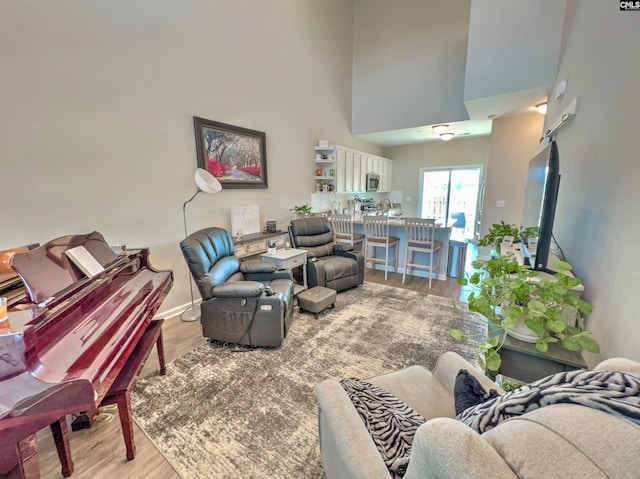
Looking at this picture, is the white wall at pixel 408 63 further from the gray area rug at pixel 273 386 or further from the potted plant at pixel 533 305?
the potted plant at pixel 533 305

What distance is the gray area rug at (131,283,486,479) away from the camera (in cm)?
142

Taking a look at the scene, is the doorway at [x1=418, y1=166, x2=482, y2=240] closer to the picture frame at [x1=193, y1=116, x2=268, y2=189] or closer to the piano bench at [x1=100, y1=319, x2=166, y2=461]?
the picture frame at [x1=193, y1=116, x2=268, y2=189]

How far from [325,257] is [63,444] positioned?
3002mm

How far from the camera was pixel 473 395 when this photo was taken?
90cm

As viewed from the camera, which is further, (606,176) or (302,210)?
(302,210)

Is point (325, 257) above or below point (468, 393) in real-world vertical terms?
below

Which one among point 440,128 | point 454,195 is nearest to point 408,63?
point 440,128

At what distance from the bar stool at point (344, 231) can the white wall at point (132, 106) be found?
1.04 m

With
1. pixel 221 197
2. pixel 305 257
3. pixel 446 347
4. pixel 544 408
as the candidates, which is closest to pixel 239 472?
pixel 544 408

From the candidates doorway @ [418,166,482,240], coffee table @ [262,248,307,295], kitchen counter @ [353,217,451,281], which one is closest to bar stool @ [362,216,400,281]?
kitchen counter @ [353,217,451,281]

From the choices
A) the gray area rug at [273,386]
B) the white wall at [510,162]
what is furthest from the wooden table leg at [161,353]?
the white wall at [510,162]

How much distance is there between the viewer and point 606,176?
1.46 m

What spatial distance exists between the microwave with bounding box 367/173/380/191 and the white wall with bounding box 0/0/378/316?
2780 mm

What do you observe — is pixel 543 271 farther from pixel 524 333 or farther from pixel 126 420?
pixel 126 420
